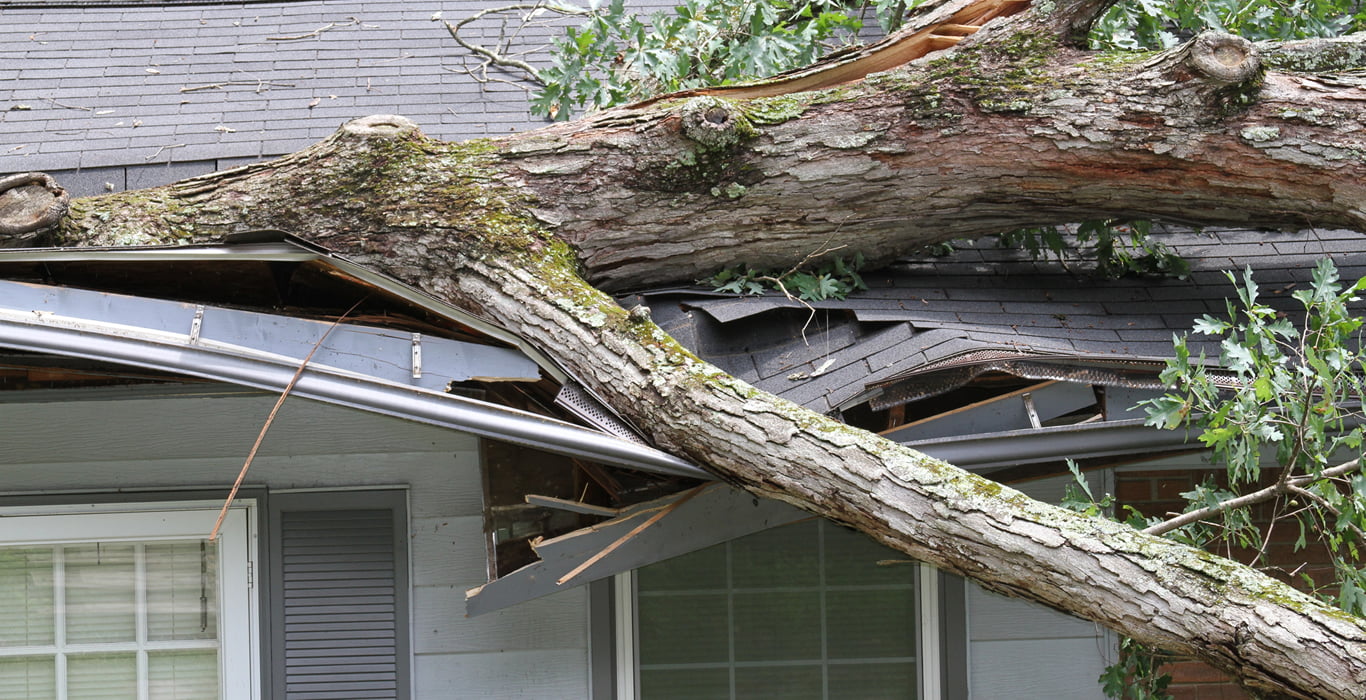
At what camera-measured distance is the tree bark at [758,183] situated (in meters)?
3.27

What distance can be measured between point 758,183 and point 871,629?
196 cm

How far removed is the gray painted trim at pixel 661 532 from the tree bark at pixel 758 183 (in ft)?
1.09

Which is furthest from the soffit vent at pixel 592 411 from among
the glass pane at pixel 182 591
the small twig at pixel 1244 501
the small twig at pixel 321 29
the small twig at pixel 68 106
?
the small twig at pixel 321 29

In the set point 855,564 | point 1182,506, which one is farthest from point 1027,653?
point 1182,506

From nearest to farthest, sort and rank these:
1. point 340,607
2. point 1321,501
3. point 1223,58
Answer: point 1321,501 < point 1223,58 < point 340,607

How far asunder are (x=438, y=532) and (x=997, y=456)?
215 cm

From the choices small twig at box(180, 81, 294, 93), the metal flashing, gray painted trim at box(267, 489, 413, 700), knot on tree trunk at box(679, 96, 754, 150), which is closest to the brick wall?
the metal flashing

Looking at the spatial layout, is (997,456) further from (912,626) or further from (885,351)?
(912,626)

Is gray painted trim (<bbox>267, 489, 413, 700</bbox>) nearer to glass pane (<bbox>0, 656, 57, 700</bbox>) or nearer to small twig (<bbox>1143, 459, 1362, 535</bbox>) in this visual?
glass pane (<bbox>0, 656, 57, 700</bbox>)

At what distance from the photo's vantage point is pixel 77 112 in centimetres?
479

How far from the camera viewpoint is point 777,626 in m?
4.41

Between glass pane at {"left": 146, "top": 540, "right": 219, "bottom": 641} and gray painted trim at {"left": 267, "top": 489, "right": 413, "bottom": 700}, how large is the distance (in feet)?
0.85

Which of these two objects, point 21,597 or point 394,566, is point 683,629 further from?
point 21,597

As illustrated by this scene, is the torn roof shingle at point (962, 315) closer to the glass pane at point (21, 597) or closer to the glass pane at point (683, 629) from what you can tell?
the glass pane at point (683, 629)
